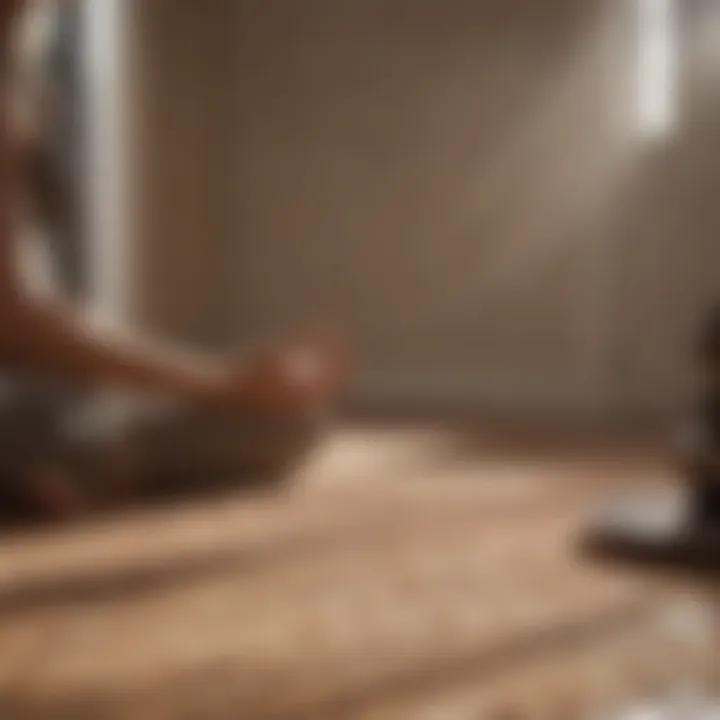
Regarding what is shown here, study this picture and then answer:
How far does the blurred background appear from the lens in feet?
1.37

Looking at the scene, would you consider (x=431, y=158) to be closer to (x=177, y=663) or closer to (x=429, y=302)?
(x=429, y=302)

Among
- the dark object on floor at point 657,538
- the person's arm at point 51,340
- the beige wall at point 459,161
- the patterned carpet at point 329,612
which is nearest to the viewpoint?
the beige wall at point 459,161

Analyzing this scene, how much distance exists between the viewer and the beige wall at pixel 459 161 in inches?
15.9

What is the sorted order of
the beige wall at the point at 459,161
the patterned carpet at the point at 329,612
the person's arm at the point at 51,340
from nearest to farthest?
the beige wall at the point at 459,161
the patterned carpet at the point at 329,612
the person's arm at the point at 51,340

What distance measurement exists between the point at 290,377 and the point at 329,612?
0.36 m

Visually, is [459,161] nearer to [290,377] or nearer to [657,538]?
[657,538]

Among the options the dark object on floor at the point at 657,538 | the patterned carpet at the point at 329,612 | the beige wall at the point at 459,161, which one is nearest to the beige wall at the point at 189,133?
the beige wall at the point at 459,161

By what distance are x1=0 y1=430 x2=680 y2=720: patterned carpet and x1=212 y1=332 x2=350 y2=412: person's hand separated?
2.8 inches

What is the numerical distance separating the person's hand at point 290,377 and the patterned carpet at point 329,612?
71 millimetres

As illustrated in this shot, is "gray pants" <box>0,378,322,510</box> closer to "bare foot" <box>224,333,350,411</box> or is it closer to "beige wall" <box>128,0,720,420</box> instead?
"bare foot" <box>224,333,350,411</box>

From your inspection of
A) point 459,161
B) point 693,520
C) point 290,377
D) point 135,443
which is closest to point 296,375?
point 290,377

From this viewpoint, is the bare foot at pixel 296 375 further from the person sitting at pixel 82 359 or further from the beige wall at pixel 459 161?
the beige wall at pixel 459 161

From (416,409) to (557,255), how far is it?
77 centimetres

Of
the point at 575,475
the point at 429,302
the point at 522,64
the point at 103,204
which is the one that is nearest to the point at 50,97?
the point at 103,204
